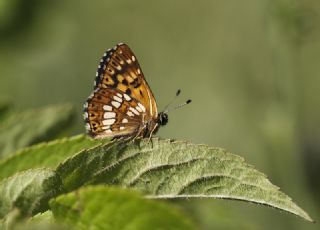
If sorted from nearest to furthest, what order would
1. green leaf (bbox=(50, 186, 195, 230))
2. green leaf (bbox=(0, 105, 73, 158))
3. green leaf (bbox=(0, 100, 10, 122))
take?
green leaf (bbox=(50, 186, 195, 230)), green leaf (bbox=(0, 105, 73, 158)), green leaf (bbox=(0, 100, 10, 122))

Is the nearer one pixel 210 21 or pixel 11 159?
pixel 11 159

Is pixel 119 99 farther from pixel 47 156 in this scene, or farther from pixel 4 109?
pixel 47 156

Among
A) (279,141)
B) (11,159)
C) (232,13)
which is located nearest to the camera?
(11,159)

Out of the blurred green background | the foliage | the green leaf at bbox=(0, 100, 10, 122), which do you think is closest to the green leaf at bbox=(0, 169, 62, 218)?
the foliage

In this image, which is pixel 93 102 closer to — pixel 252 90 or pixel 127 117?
pixel 127 117

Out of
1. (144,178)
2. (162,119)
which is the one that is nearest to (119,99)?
(162,119)

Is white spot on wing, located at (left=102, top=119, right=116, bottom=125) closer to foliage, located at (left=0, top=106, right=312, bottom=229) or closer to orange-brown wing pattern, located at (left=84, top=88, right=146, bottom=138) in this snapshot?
orange-brown wing pattern, located at (left=84, top=88, right=146, bottom=138)

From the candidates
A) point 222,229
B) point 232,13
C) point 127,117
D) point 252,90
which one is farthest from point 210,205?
point 232,13
